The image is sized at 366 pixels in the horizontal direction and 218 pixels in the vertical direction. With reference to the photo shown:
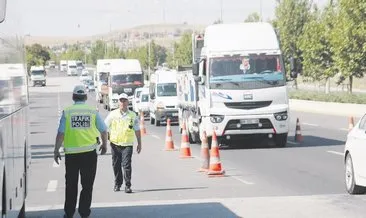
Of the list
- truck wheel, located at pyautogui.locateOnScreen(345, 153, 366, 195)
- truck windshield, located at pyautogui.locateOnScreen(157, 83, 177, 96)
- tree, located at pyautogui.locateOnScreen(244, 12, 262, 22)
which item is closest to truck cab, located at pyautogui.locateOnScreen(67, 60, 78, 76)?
tree, located at pyautogui.locateOnScreen(244, 12, 262, 22)

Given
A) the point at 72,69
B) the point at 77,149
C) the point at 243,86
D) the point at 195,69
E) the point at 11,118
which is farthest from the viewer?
the point at 72,69

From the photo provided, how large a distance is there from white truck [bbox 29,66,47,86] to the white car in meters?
111

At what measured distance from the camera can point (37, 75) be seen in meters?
128

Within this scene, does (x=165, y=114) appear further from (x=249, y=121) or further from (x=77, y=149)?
(x=77, y=149)

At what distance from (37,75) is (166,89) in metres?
84.8

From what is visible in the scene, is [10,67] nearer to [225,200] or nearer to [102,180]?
[225,200]

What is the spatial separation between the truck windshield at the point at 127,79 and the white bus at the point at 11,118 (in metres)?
49.7

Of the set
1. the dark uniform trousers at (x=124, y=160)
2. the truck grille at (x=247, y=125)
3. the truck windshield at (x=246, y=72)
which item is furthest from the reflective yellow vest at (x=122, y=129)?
the truck grille at (x=247, y=125)

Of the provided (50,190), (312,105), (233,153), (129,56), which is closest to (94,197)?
(50,190)

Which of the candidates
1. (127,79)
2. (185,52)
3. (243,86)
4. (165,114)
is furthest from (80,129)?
(185,52)

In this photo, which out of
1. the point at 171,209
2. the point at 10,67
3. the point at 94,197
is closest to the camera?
the point at 10,67

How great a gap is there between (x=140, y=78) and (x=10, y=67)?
171ft

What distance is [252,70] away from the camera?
1054 inches

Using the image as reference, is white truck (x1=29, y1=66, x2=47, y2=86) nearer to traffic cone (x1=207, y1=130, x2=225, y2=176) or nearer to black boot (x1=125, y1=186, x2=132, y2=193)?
traffic cone (x1=207, y1=130, x2=225, y2=176)
